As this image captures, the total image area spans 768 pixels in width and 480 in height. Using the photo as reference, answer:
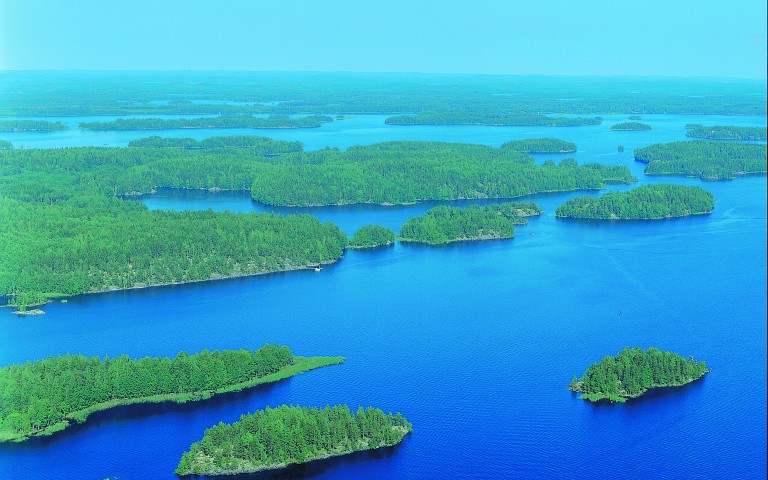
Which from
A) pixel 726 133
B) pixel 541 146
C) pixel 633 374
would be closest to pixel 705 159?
pixel 541 146

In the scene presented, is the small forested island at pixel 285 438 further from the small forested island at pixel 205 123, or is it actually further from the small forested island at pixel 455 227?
the small forested island at pixel 205 123

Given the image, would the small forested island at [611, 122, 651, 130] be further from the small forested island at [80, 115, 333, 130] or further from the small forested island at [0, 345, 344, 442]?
the small forested island at [0, 345, 344, 442]

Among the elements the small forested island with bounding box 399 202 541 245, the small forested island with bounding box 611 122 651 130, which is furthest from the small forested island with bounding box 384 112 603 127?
the small forested island with bounding box 399 202 541 245

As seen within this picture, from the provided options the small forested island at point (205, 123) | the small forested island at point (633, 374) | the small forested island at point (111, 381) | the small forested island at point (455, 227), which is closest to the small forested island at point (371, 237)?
the small forested island at point (455, 227)

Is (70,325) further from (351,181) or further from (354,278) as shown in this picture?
(351,181)

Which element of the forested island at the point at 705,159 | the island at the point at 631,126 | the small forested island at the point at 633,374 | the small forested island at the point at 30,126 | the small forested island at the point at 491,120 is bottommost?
the small forested island at the point at 633,374

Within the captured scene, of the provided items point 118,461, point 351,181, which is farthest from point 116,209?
point 118,461
